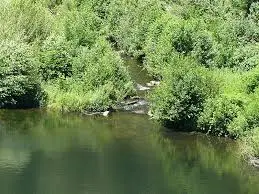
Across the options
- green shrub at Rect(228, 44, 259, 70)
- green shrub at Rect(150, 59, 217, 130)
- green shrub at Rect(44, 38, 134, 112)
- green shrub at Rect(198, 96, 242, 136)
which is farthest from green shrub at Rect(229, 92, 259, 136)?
green shrub at Rect(44, 38, 134, 112)

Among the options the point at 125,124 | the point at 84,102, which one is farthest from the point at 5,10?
the point at 125,124

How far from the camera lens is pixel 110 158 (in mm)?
46062

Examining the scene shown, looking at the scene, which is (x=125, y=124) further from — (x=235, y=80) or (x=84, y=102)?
(x=235, y=80)

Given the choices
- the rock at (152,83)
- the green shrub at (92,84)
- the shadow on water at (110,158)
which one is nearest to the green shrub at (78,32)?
the green shrub at (92,84)

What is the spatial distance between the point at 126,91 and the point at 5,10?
54.3 feet

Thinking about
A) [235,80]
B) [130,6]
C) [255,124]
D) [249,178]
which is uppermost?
[130,6]

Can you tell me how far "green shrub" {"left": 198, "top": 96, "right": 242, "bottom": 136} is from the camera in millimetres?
51312

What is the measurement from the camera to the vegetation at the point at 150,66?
5247cm

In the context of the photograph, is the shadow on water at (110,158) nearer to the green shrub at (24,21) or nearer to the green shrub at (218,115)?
the green shrub at (218,115)

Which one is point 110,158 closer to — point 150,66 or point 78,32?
point 78,32

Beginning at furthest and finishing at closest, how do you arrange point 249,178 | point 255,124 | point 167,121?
point 167,121 < point 255,124 < point 249,178

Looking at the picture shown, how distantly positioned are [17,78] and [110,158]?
52.2ft

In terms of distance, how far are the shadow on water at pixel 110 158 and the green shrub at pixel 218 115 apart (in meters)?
0.89

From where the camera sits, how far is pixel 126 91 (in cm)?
6175
